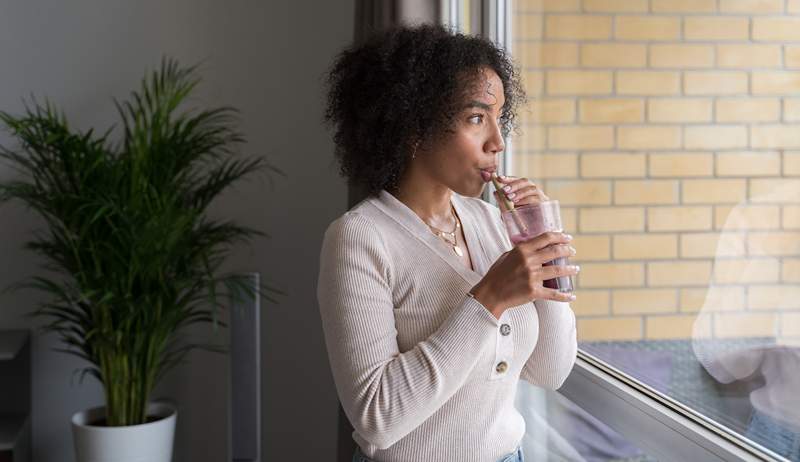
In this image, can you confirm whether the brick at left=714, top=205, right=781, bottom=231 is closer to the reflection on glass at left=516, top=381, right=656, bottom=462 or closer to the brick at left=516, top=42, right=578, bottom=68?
the reflection on glass at left=516, top=381, right=656, bottom=462

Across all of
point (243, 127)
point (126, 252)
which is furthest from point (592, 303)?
point (243, 127)

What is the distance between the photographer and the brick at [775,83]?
3.61ft

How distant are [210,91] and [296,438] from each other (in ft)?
4.78

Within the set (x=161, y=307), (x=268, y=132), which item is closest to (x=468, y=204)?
(x=161, y=307)

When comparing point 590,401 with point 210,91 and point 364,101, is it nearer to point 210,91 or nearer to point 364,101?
point 364,101

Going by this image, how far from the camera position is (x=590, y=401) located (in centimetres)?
183

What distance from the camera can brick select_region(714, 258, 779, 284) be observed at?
114 cm

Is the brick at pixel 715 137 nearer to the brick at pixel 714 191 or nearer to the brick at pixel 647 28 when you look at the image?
the brick at pixel 714 191

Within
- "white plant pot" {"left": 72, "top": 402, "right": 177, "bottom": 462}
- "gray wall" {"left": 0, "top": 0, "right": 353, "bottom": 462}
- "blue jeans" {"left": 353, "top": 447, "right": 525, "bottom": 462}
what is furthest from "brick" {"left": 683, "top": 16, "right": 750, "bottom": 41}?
"gray wall" {"left": 0, "top": 0, "right": 353, "bottom": 462}

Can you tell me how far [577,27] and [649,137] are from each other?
454 mm

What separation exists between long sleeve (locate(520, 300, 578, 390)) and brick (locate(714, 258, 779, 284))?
254mm

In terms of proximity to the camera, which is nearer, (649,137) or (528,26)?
(649,137)

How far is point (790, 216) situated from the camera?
1102 mm

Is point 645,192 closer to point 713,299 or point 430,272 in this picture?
point 713,299
